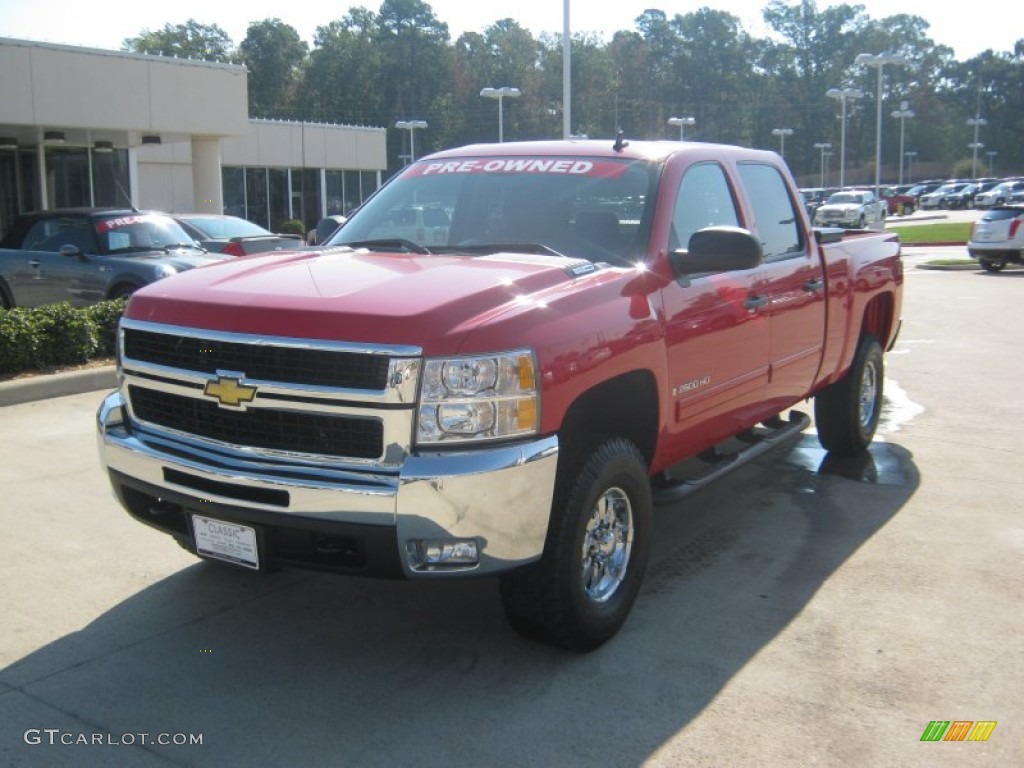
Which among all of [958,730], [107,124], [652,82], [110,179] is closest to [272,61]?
[652,82]

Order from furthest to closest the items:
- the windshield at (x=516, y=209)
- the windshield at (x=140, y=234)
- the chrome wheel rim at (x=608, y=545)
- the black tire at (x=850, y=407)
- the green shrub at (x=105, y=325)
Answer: the windshield at (x=140, y=234)
the green shrub at (x=105, y=325)
the black tire at (x=850, y=407)
the windshield at (x=516, y=209)
the chrome wheel rim at (x=608, y=545)

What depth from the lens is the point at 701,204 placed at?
518 centimetres

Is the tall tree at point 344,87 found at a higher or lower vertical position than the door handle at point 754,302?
higher

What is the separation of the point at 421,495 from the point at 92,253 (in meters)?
10.4

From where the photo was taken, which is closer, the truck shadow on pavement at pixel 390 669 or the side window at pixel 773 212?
the truck shadow on pavement at pixel 390 669

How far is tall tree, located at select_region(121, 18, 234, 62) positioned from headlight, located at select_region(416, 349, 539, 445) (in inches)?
4554

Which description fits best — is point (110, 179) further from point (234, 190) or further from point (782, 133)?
point (782, 133)

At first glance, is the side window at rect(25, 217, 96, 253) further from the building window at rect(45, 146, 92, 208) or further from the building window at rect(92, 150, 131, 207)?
the building window at rect(92, 150, 131, 207)

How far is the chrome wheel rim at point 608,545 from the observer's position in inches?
161

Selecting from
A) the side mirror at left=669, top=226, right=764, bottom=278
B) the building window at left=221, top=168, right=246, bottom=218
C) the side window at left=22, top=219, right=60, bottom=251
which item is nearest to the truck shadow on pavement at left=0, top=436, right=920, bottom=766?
the side mirror at left=669, top=226, right=764, bottom=278

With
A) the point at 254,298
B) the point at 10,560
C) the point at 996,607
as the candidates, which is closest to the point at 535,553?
the point at 254,298

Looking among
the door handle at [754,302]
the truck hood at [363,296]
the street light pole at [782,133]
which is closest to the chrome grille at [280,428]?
the truck hood at [363,296]

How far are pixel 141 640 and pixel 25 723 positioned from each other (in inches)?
28.1

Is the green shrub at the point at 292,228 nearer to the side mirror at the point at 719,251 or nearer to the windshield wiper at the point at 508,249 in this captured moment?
the windshield wiper at the point at 508,249
